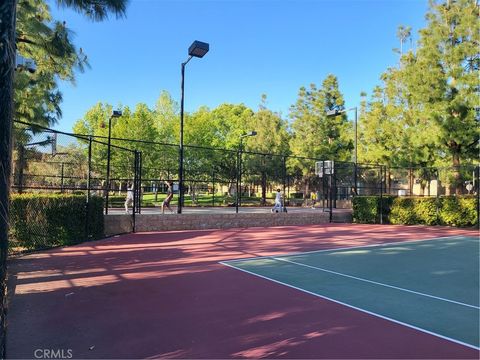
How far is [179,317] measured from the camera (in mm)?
5188

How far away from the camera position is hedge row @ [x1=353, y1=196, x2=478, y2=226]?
1844 cm

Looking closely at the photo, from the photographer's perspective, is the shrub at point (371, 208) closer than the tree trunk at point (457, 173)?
No

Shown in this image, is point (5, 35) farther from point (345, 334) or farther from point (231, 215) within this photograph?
point (231, 215)

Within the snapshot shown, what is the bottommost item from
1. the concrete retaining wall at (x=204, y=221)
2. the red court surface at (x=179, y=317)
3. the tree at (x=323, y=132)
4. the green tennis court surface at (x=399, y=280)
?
the green tennis court surface at (x=399, y=280)

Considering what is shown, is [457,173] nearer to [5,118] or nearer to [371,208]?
[371,208]

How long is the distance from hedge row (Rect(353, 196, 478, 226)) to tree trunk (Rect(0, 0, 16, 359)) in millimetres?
19995

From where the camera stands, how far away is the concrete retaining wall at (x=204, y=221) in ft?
47.0

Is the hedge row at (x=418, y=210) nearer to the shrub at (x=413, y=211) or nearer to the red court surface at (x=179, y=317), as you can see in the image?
the shrub at (x=413, y=211)

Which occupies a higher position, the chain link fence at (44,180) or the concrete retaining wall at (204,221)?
the chain link fence at (44,180)

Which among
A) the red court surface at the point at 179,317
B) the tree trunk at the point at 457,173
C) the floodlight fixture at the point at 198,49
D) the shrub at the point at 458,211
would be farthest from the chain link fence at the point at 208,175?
the red court surface at the point at 179,317

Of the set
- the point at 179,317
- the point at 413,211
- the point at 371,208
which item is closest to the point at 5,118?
the point at 179,317

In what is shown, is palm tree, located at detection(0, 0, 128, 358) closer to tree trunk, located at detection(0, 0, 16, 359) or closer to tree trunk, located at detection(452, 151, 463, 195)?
tree trunk, located at detection(0, 0, 16, 359)

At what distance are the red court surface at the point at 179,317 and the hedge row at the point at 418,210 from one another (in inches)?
578

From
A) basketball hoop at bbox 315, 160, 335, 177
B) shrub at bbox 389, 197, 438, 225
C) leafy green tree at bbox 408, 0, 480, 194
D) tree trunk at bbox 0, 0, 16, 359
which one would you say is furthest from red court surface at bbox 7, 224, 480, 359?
leafy green tree at bbox 408, 0, 480, 194
